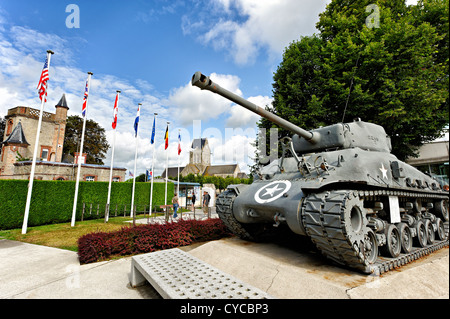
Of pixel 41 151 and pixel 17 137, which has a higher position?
pixel 17 137

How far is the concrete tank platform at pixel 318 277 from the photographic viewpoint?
134 inches

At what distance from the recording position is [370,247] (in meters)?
4.30

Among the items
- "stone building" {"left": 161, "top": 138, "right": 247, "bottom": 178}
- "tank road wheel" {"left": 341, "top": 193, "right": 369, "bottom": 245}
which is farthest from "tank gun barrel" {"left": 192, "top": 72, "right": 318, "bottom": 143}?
"stone building" {"left": 161, "top": 138, "right": 247, "bottom": 178}

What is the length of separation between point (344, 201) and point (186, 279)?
2622mm

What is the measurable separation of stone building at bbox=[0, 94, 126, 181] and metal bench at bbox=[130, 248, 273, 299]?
19.6 m

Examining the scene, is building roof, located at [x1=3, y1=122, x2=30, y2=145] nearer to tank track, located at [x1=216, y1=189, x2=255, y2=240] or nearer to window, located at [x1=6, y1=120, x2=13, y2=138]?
window, located at [x1=6, y1=120, x2=13, y2=138]

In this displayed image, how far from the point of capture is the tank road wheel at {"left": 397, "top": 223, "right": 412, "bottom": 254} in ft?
17.5

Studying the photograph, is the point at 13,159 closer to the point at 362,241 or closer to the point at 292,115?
the point at 292,115

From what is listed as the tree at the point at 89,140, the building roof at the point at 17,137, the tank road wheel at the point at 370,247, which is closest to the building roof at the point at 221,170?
the tree at the point at 89,140

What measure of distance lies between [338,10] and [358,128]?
52.4ft

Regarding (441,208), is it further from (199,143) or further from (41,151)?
(199,143)

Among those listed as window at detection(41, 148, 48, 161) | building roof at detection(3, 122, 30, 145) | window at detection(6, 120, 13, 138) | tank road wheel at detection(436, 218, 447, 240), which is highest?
window at detection(6, 120, 13, 138)

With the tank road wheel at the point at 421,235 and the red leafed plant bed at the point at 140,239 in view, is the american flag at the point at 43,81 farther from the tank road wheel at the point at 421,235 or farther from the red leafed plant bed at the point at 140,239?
the tank road wheel at the point at 421,235

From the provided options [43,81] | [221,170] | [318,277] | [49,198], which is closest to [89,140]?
[49,198]
